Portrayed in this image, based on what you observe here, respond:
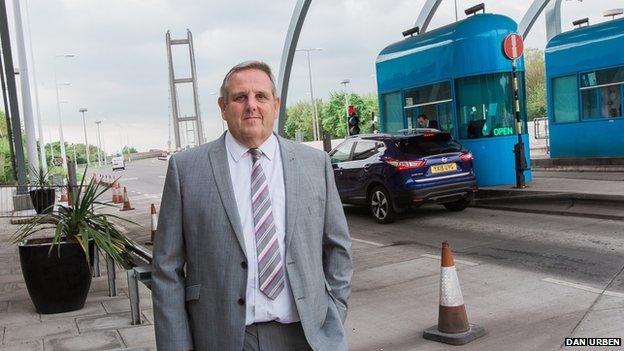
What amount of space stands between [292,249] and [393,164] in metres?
8.58

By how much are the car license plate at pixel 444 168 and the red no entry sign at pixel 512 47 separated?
11.0ft

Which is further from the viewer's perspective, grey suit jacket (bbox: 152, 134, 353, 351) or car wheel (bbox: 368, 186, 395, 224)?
car wheel (bbox: 368, 186, 395, 224)

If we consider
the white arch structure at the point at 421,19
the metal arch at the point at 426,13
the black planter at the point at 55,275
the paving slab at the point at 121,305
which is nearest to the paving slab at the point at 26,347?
the black planter at the point at 55,275

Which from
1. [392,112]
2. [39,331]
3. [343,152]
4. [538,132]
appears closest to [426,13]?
[538,132]

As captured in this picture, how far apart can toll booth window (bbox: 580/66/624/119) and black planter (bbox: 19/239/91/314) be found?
13.0m

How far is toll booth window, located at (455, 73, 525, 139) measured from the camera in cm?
1323

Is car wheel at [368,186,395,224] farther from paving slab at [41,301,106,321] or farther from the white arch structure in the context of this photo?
the white arch structure

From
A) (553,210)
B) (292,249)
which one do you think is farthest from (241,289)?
(553,210)

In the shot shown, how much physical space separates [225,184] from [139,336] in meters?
3.34

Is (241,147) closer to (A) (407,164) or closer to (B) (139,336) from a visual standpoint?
(B) (139,336)

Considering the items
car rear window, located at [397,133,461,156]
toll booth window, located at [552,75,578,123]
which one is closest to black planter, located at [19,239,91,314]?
car rear window, located at [397,133,461,156]

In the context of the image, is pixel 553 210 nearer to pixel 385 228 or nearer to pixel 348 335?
pixel 385 228

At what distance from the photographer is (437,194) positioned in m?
10.7

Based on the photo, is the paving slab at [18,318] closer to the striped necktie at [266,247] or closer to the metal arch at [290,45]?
the striped necktie at [266,247]
